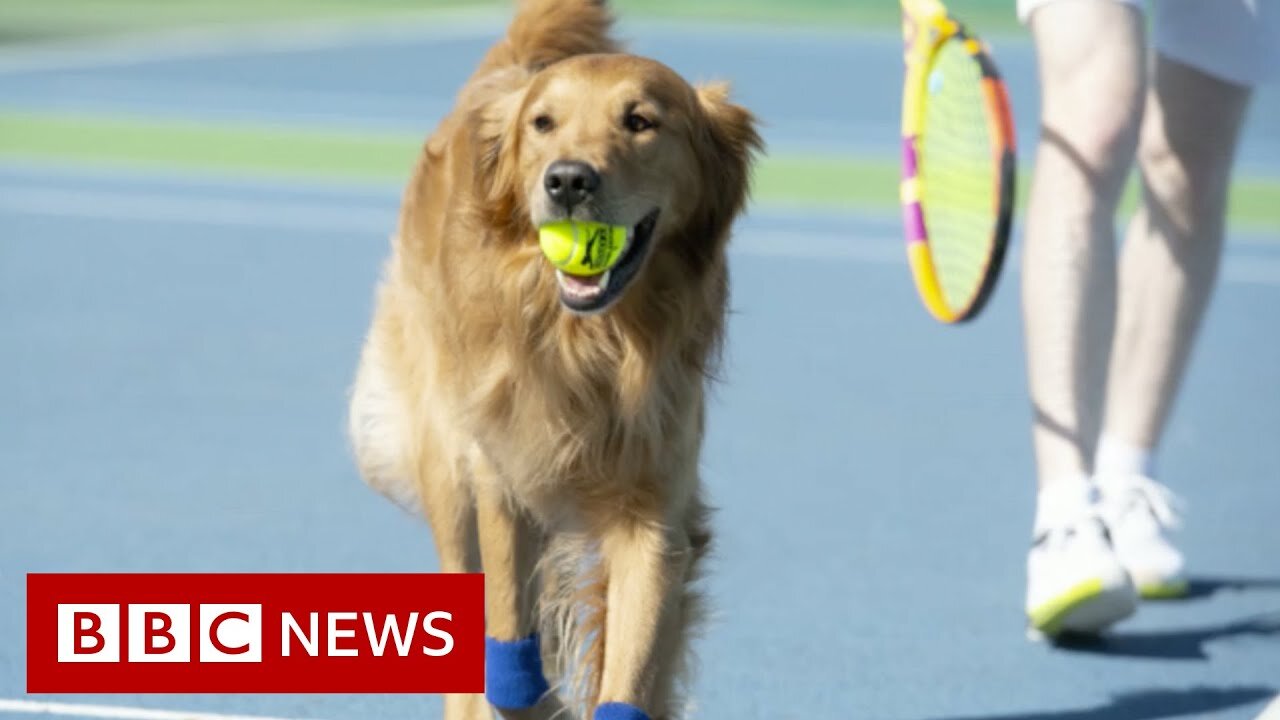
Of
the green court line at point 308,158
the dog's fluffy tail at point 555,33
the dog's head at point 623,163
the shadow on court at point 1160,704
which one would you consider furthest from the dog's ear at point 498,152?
the green court line at point 308,158

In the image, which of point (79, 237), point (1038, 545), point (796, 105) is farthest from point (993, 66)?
point (796, 105)

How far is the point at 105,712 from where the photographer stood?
3980mm

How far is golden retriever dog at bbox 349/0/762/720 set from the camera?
3.46 metres

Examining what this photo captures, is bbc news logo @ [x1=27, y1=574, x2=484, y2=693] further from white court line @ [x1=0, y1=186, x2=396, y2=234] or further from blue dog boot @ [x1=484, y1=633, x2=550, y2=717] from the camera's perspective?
white court line @ [x1=0, y1=186, x2=396, y2=234]

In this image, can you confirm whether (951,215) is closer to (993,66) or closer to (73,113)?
(993,66)

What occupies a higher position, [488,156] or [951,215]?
[488,156]

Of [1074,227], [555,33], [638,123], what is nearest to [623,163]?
[638,123]

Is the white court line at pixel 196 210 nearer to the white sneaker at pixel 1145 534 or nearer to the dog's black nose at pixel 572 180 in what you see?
the white sneaker at pixel 1145 534

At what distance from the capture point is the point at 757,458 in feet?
19.7

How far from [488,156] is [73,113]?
9.40 m

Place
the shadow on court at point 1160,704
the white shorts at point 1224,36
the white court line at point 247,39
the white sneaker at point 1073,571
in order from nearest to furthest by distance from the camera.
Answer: the shadow on court at point 1160,704, the white sneaker at point 1073,571, the white shorts at point 1224,36, the white court line at point 247,39

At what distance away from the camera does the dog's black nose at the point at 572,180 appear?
3311mm

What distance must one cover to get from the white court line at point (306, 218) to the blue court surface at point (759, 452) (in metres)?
0.03

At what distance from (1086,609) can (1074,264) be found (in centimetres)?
74
